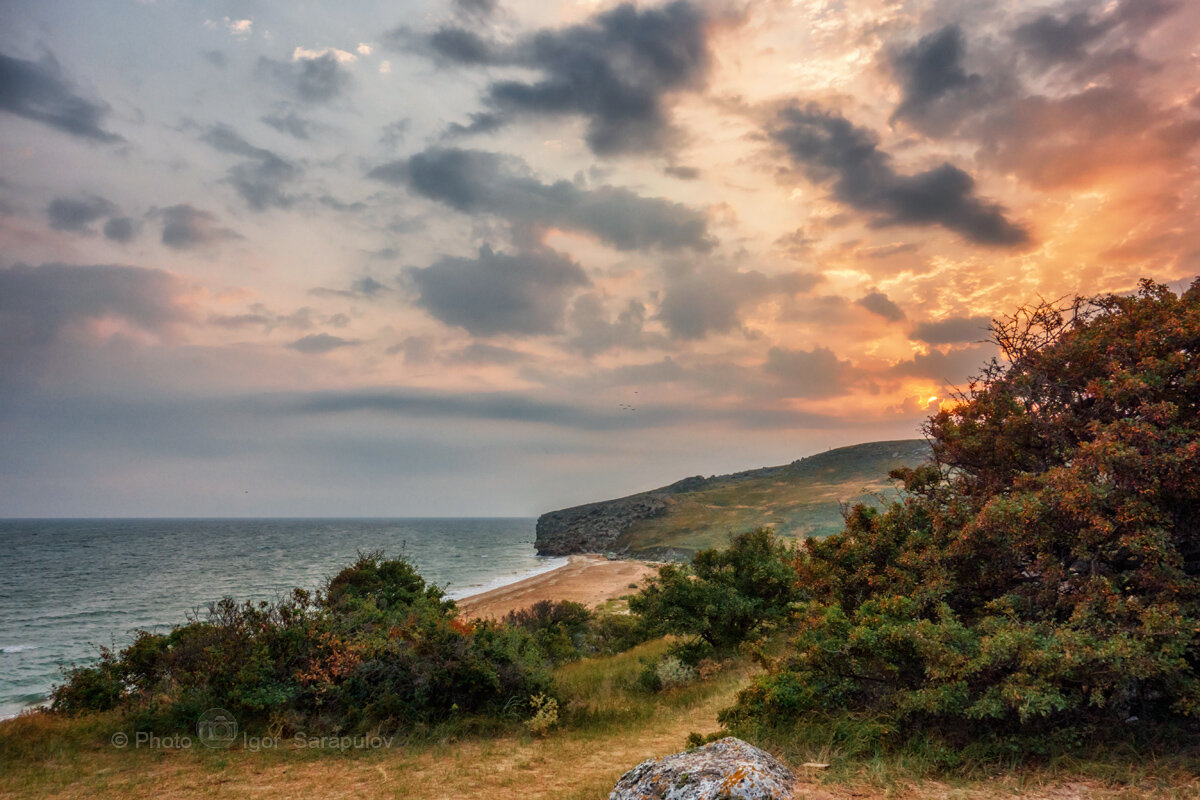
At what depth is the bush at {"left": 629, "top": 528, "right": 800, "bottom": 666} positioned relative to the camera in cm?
1927

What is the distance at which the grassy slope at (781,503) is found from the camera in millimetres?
93500

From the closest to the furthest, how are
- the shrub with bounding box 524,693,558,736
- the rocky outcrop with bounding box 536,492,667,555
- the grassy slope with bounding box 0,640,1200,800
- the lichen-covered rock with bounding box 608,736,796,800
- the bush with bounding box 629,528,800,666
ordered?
1. the lichen-covered rock with bounding box 608,736,796,800
2. the grassy slope with bounding box 0,640,1200,800
3. the shrub with bounding box 524,693,558,736
4. the bush with bounding box 629,528,800,666
5. the rocky outcrop with bounding box 536,492,667,555

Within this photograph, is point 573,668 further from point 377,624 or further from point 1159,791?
point 1159,791

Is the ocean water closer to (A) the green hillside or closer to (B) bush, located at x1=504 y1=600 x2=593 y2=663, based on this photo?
(B) bush, located at x1=504 y1=600 x2=593 y2=663

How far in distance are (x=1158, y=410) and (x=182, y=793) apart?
15975 millimetres

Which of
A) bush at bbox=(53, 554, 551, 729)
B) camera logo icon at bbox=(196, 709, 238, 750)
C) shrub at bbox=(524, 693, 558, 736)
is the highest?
bush at bbox=(53, 554, 551, 729)

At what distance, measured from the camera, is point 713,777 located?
596 centimetres

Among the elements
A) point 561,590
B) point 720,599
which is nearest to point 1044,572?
point 720,599

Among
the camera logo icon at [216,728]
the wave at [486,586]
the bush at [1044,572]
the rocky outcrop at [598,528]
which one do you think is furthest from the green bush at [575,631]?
the rocky outcrop at [598,528]

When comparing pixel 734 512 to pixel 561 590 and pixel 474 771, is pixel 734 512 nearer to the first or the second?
pixel 561 590

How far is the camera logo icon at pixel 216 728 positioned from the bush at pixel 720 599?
464 inches

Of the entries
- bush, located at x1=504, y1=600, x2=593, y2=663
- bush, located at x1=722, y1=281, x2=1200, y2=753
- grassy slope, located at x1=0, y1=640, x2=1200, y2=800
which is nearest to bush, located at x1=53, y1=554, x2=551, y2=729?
grassy slope, located at x1=0, y1=640, x2=1200, y2=800

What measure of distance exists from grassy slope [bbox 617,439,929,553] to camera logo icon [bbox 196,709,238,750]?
6501 cm

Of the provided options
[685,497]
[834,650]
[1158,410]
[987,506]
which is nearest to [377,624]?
[834,650]
